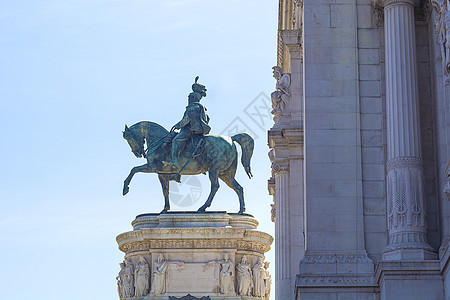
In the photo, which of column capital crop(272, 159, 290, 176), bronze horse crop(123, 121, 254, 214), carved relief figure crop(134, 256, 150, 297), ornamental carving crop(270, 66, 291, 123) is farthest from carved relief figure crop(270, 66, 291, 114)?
bronze horse crop(123, 121, 254, 214)

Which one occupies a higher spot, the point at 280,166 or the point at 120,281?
the point at 280,166

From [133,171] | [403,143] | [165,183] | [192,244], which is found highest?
[133,171]

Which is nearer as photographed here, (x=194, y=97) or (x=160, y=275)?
(x=160, y=275)

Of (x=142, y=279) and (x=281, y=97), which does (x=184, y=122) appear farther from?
(x=281, y=97)

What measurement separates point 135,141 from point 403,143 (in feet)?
129

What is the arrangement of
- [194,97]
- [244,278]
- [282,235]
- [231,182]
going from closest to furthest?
[282,235], [244,278], [194,97], [231,182]

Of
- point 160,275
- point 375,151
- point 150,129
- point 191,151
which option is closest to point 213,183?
point 191,151

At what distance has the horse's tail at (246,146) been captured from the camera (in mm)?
67375

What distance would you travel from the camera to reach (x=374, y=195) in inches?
1204

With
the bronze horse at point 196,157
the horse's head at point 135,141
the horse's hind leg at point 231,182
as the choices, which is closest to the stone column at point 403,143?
the bronze horse at point 196,157

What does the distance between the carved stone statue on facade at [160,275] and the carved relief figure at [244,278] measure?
3.43 m

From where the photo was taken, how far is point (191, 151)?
2596 inches

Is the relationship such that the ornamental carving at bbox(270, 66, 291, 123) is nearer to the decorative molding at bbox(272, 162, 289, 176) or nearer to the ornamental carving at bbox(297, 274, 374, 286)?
the decorative molding at bbox(272, 162, 289, 176)

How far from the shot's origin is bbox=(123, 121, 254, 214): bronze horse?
2598 inches
